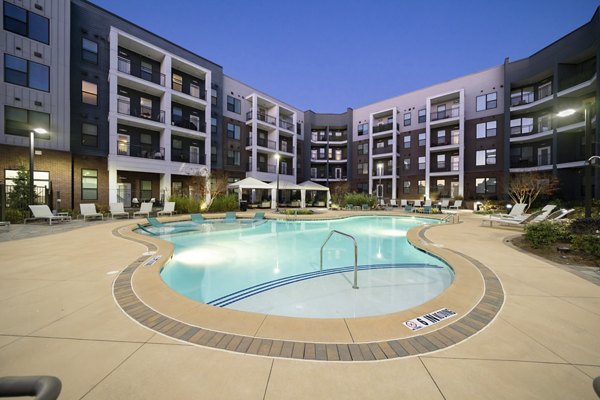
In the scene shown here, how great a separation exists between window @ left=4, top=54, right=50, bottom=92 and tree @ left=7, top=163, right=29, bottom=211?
20.6ft

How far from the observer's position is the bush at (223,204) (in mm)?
19373

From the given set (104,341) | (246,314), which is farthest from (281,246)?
(104,341)

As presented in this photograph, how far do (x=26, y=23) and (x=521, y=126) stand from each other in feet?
131

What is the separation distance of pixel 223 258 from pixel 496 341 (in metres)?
7.18

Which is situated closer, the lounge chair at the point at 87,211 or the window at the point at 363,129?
the lounge chair at the point at 87,211

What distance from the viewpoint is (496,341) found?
2.98m

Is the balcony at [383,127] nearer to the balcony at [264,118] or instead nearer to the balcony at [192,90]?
the balcony at [264,118]

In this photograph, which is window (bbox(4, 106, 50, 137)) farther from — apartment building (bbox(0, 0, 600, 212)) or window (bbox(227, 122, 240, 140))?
window (bbox(227, 122, 240, 140))

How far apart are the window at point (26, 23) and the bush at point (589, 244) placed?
28.5m

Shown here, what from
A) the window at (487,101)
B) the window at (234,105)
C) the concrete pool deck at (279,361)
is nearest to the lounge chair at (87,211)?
the concrete pool deck at (279,361)

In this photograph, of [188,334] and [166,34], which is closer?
[188,334]

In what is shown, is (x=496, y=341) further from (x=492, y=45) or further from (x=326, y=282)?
(x=492, y=45)

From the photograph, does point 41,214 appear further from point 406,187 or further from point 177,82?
point 406,187

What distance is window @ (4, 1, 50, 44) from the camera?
15.2 metres
